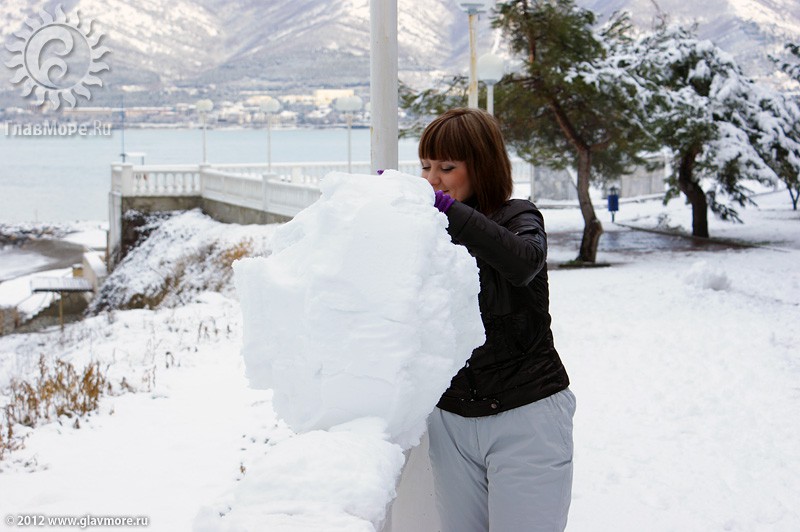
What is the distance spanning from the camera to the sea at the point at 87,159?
56094 mm

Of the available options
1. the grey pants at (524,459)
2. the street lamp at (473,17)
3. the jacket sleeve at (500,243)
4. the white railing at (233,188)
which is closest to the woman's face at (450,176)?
the jacket sleeve at (500,243)

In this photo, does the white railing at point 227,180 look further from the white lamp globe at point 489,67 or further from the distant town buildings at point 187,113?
the distant town buildings at point 187,113

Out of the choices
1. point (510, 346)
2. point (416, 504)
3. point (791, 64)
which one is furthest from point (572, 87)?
point (510, 346)

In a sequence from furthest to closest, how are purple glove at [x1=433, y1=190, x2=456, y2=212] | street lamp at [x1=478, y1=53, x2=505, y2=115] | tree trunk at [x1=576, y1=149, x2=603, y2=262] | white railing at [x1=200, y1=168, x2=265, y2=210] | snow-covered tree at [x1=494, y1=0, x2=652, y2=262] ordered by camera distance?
1. white railing at [x1=200, y1=168, x2=265, y2=210]
2. tree trunk at [x1=576, y1=149, x2=603, y2=262]
3. snow-covered tree at [x1=494, y1=0, x2=652, y2=262]
4. street lamp at [x1=478, y1=53, x2=505, y2=115]
5. purple glove at [x1=433, y1=190, x2=456, y2=212]

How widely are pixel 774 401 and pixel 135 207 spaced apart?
23.8 metres

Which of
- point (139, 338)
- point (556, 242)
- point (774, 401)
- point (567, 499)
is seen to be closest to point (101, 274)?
point (556, 242)

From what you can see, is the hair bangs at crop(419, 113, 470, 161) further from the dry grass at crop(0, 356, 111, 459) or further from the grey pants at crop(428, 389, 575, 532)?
the dry grass at crop(0, 356, 111, 459)

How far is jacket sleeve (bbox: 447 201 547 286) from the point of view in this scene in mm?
1962

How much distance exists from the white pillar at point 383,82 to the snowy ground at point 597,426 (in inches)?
73.7

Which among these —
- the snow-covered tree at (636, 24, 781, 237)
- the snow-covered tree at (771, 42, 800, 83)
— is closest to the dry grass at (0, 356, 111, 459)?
the snow-covered tree at (636, 24, 781, 237)

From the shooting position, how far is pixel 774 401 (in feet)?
22.2

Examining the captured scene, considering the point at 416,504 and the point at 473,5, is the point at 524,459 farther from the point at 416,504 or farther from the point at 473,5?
the point at 473,5

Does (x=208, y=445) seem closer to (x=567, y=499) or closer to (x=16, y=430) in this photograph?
(x=16, y=430)

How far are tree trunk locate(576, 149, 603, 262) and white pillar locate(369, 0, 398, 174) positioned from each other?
1137cm
